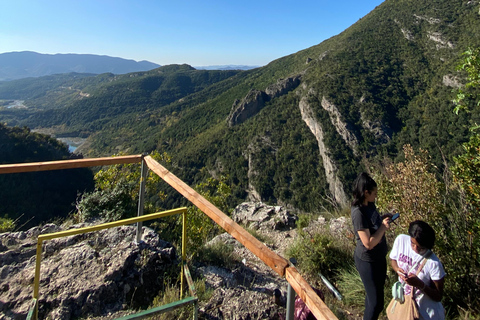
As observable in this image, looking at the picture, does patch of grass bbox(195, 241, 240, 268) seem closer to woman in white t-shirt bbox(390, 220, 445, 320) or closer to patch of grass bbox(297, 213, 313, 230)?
woman in white t-shirt bbox(390, 220, 445, 320)

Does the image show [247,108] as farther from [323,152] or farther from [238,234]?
[238,234]

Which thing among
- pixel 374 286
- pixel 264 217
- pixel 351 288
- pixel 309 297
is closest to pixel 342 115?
pixel 264 217

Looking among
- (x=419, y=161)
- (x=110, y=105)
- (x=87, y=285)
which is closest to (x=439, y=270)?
(x=419, y=161)

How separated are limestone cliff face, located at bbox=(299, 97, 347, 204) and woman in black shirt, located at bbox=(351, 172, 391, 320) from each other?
128 ft

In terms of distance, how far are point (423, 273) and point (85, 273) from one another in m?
2.91

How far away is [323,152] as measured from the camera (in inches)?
2009

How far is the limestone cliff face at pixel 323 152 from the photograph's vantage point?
43.3 meters

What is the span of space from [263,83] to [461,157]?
3571 inches

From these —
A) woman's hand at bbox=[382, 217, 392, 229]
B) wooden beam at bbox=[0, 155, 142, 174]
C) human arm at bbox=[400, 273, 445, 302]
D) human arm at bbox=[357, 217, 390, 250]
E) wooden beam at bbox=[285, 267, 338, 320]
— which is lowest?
human arm at bbox=[400, 273, 445, 302]

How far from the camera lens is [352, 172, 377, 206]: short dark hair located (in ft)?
7.83

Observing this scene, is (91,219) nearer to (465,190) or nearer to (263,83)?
(465,190)

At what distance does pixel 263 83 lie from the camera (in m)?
88.9

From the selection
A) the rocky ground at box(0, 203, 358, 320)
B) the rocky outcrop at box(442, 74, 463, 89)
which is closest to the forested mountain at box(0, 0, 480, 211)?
the rocky outcrop at box(442, 74, 463, 89)

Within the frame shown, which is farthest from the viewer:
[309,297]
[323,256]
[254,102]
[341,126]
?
[254,102]
